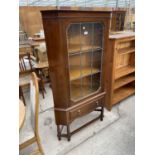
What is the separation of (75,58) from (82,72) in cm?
23

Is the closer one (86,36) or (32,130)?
(32,130)

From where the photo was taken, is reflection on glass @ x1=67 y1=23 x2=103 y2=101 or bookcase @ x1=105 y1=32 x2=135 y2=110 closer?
reflection on glass @ x1=67 y1=23 x2=103 y2=101

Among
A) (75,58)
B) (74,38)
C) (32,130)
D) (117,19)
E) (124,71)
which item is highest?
(117,19)

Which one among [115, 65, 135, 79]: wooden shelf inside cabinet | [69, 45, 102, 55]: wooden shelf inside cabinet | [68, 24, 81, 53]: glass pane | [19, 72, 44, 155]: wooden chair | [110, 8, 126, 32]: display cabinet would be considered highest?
[110, 8, 126, 32]: display cabinet

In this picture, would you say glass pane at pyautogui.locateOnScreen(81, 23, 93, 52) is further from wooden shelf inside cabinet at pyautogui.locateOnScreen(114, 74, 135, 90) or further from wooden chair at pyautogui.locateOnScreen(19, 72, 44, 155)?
wooden shelf inside cabinet at pyautogui.locateOnScreen(114, 74, 135, 90)

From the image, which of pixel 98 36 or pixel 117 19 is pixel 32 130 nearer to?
pixel 98 36

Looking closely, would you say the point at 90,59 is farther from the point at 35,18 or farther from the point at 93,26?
the point at 35,18

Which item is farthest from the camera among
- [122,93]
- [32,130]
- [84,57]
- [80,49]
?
[122,93]

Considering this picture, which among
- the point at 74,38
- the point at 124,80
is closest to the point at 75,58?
the point at 74,38

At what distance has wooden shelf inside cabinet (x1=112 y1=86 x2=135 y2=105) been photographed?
8.17 ft

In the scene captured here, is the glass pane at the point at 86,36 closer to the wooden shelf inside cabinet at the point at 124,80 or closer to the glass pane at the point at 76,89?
the glass pane at the point at 76,89

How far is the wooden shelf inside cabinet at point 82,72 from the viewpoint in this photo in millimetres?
1634

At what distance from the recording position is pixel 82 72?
1.75 m

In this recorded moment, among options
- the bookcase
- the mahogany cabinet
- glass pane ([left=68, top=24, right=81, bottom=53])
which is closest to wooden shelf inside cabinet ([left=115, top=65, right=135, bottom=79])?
the bookcase
